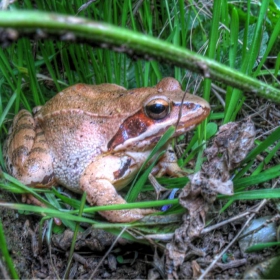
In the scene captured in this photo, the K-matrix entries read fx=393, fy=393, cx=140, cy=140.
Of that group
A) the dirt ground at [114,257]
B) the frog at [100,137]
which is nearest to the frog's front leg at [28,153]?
the frog at [100,137]

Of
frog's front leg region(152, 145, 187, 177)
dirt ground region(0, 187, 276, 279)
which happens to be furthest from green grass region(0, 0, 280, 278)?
dirt ground region(0, 187, 276, 279)

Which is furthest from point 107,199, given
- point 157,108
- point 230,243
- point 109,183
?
point 230,243

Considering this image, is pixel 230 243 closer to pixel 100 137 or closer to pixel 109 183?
pixel 109 183

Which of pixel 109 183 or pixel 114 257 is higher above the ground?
pixel 109 183

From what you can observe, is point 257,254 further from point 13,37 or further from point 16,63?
point 16,63

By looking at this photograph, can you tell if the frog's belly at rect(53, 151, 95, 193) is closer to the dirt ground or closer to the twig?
the dirt ground


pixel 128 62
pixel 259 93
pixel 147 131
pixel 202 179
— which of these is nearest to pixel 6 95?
pixel 128 62
